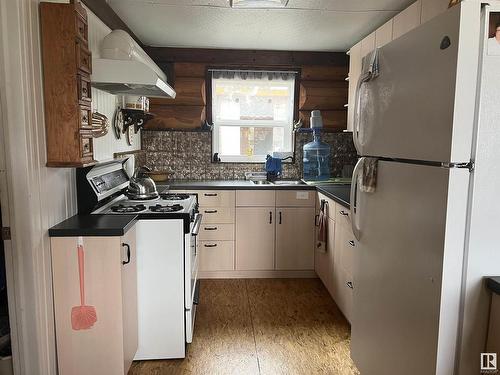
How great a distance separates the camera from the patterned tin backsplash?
411 centimetres

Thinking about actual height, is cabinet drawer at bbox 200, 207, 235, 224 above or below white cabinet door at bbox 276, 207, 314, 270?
above

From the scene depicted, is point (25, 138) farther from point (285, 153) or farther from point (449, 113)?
point (285, 153)

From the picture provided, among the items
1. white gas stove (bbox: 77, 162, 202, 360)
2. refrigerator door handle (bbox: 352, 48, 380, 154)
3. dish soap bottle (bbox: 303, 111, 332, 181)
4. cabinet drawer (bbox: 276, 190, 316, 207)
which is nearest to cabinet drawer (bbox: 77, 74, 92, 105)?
white gas stove (bbox: 77, 162, 202, 360)

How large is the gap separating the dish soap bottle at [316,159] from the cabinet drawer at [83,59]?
101 inches

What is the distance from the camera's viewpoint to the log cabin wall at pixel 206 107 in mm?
4012

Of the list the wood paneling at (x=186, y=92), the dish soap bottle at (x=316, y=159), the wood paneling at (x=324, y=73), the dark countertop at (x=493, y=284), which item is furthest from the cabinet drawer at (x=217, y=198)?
the dark countertop at (x=493, y=284)

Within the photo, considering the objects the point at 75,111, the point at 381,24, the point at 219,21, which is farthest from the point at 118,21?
the point at 381,24

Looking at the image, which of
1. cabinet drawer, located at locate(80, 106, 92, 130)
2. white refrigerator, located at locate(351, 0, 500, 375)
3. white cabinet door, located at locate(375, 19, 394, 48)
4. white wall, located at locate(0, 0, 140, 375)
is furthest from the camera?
white cabinet door, located at locate(375, 19, 394, 48)

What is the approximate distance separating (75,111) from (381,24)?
2.41 m

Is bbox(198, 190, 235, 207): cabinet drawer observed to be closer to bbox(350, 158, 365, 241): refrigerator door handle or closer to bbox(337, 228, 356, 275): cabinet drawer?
bbox(337, 228, 356, 275): cabinet drawer

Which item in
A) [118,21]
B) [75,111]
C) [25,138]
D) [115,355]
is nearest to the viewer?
[25,138]

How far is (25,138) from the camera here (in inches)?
66.5

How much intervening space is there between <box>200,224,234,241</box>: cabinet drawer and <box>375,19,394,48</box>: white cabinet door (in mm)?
1966

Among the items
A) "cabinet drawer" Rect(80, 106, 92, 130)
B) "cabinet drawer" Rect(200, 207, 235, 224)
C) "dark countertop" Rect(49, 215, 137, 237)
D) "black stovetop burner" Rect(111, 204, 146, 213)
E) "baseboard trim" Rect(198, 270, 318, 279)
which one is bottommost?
"baseboard trim" Rect(198, 270, 318, 279)
